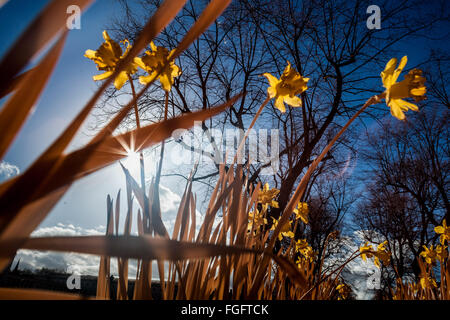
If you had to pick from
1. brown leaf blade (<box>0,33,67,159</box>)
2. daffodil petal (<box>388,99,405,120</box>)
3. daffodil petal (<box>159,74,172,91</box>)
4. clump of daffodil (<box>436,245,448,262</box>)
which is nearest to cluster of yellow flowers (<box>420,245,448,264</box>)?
clump of daffodil (<box>436,245,448,262</box>)

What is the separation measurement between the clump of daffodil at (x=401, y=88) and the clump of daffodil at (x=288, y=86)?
23cm

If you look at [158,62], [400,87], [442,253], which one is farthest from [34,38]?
[442,253]

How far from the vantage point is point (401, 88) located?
1.83 feet

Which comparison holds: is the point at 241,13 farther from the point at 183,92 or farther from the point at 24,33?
the point at 24,33

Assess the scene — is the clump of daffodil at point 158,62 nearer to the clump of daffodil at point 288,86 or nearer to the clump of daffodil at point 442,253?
the clump of daffodil at point 288,86

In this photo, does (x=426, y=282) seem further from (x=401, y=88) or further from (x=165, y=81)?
(x=165, y=81)

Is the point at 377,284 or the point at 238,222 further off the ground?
the point at 238,222

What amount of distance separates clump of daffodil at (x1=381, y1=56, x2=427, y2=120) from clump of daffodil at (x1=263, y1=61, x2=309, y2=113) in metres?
0.23

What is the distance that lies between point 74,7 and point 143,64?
14.4 inches

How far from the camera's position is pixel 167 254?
0.18 meters

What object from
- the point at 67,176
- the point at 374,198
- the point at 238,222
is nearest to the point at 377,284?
the point at 374,198

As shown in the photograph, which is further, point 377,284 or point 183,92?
point 377,284

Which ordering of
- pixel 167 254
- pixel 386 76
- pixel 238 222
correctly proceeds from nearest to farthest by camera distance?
pixel 167 254, pixel 386 76, pixel 238 222
